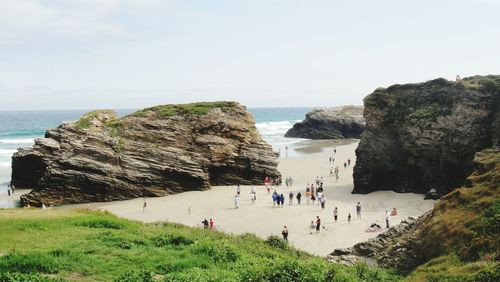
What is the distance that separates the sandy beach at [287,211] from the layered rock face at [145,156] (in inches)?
81.0

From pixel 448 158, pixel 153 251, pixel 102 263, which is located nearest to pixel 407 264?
pixel 153 251

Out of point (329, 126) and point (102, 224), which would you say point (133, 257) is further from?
point (329, 126)

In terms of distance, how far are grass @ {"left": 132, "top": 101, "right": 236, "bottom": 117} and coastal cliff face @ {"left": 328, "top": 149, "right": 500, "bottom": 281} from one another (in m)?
34.6

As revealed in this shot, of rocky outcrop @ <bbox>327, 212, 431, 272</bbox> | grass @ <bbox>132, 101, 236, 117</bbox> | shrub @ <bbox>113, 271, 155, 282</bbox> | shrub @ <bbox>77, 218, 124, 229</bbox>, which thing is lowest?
rocky outcrop @ <bbox>327, 212, 431, 272</bbox>

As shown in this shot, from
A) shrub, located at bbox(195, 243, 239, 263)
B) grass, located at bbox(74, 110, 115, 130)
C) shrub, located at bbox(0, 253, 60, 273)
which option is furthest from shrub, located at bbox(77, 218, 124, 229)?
grass, located at bbox(74, 110, 115, 130)

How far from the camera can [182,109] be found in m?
54.2

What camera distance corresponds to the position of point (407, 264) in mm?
18156

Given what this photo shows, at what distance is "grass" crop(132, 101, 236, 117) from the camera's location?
52938 mm

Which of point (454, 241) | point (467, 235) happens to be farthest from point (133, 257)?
point (467, 235)

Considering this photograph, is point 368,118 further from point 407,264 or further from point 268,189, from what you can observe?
point 407,264

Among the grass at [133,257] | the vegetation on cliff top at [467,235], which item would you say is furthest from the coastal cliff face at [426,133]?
the grass at [133,257]

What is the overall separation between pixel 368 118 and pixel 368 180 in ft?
22.3

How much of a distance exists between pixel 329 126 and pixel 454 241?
99.8 meters

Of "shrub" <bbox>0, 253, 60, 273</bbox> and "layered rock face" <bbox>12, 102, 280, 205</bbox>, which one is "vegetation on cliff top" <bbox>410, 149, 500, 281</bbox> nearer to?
"shrub" <bbox>0, 253, 60, 273</bbox>
